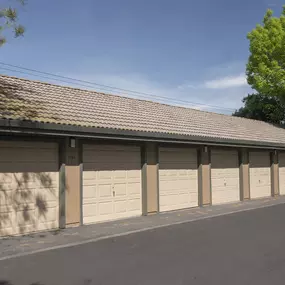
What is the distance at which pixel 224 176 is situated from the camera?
1653 centimetres

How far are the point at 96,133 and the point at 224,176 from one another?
7843 millimetres

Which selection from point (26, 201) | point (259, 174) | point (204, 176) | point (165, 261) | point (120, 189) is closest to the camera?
point (165, 261)

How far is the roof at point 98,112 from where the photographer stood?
1005 centimetres

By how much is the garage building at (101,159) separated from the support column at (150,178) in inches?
1.3

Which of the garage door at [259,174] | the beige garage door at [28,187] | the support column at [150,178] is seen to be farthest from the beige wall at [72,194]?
the garage door at [259,174]

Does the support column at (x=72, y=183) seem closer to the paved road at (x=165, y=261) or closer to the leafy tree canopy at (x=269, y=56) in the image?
the paved road at (x=165, y=261)

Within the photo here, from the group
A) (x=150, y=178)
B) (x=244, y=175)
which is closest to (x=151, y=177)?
(x=150, y=178)

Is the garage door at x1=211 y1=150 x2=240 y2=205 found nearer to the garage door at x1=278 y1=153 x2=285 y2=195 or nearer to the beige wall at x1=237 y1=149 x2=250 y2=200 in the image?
the beige wall at x1=237 y1=149 x2=250 y2=200

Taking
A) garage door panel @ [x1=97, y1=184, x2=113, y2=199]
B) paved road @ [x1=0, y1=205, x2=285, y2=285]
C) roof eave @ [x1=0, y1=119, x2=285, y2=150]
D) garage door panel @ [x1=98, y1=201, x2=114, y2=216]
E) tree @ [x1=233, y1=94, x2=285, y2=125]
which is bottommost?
paved road @ [x1=0, y1=205, x2=285, y2=285]

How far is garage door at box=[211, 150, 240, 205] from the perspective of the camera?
15951 millimetres

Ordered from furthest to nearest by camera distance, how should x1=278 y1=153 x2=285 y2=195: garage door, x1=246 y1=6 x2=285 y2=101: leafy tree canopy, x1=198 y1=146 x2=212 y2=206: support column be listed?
x1=246 y1=6 x2=285 y2=101: leafy tree canopy, x1=278 y1=153 x2=285 y2=195: garage door, x1=198 y1=146 x2=212 y2=206: support column

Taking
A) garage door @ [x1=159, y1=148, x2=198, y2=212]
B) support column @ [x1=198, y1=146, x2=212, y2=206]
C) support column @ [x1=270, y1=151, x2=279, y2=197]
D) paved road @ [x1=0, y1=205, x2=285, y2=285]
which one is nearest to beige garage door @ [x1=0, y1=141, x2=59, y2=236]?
paved road @ [x1=0, y1=205, x2=285, y2=285]

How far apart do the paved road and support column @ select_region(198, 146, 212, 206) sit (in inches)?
206

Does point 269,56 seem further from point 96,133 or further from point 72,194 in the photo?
point 72,194
